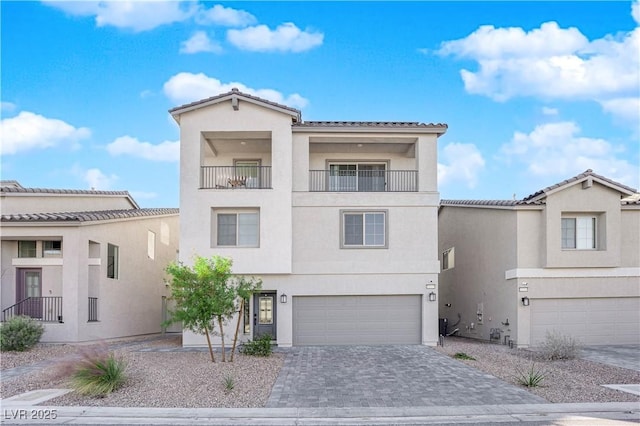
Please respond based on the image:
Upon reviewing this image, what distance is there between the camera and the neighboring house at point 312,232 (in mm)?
20344

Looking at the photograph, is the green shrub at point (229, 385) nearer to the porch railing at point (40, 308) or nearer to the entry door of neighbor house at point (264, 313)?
the entry door of neighbor house at point (264, 313)

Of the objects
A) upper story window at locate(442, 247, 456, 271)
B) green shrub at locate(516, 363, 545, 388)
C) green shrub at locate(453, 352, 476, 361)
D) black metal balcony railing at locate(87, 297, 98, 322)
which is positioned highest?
upper story window at locate(442, 247, 456, 271)

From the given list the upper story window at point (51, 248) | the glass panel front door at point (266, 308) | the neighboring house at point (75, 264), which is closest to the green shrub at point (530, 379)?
the glass panel front door at point (266, 308)

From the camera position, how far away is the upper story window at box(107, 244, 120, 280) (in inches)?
863

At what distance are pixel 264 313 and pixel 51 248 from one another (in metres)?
8.27

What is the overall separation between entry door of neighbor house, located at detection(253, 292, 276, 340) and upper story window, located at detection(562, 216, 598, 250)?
35.4ft

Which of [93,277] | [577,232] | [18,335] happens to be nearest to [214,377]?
[18,335]

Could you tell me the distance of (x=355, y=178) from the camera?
22875mm

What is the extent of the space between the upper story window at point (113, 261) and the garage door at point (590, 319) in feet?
51.8

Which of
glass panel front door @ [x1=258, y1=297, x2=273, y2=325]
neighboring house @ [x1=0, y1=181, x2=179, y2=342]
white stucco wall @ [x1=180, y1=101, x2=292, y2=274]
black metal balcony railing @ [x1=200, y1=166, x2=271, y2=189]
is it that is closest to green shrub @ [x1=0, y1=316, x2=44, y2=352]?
neighboring house @ [x1=0, y1=181, x2=179, y2=342]

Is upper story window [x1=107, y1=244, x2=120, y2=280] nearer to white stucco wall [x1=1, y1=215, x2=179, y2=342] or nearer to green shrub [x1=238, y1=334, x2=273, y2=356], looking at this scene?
white stucco wall [x1=1, y1=215, x2=179, y2=342]

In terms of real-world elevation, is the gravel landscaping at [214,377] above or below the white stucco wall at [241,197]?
below

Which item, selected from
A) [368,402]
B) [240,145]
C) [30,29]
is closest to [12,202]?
[30,29]

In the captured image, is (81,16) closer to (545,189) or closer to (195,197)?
(195,197)
